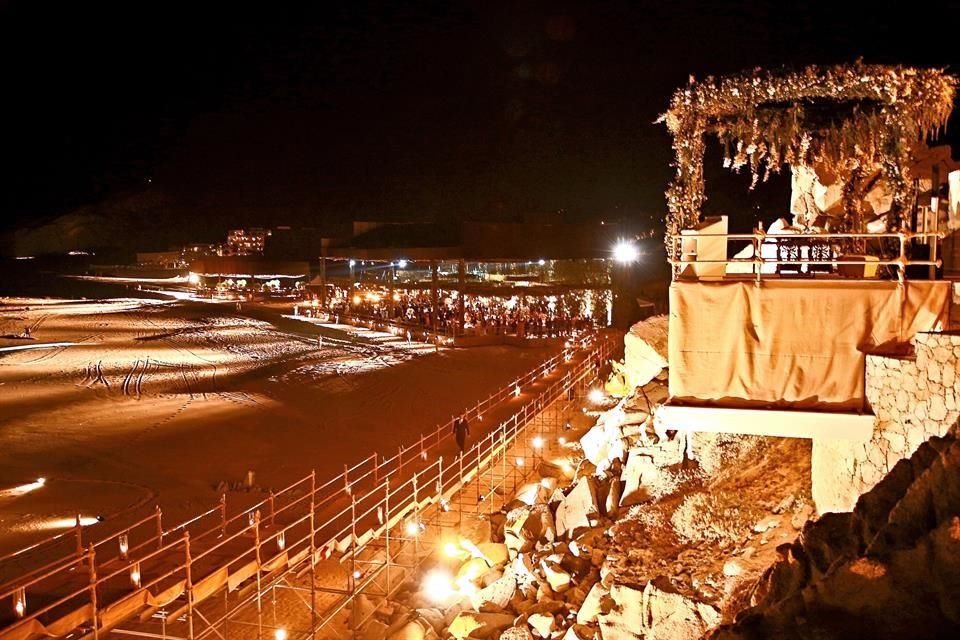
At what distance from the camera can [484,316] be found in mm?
33656

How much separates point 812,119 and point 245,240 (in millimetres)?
101168

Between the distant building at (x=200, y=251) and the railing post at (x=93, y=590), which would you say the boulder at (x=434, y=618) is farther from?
the distant building at (x=200, y=251)

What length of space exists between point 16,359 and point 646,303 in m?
22.1

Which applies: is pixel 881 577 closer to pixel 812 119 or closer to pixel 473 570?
pixel 473 570

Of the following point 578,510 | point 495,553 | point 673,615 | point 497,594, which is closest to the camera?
point 673,615

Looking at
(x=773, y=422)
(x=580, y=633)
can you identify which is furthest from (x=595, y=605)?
(x=773, y=422)

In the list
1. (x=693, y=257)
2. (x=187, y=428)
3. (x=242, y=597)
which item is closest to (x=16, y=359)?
(x=187, y=428)

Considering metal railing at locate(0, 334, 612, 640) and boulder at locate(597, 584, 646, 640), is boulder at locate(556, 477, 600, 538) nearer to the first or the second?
boulder at locate(597, 584, 646, 640)

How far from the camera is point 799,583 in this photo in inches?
192

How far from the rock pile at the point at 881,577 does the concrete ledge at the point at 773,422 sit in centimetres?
207

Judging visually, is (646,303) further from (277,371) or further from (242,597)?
(242,597)

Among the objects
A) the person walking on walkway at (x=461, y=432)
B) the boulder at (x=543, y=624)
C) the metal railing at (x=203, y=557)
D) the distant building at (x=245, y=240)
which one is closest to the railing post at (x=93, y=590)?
the metal railing at (x=203, y=557)

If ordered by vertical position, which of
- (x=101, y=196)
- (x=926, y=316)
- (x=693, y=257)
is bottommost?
(x=926, y=316)

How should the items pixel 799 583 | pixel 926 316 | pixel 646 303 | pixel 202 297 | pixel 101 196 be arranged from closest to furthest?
pixel 799 583, pixel 926 316, pixel 646 303, pixel 202 297, pixel 101 196
